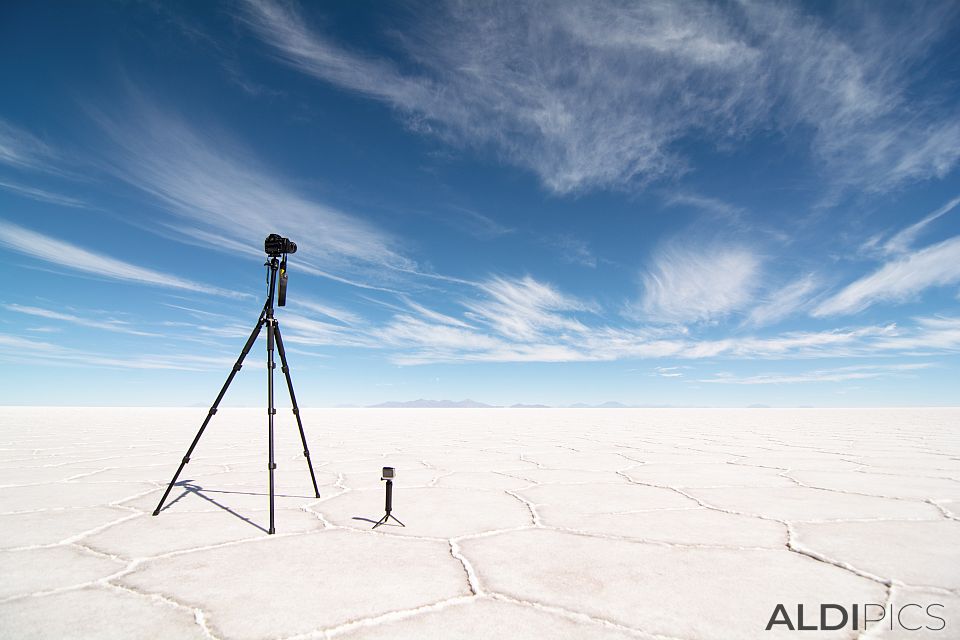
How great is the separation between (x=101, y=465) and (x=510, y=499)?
451cm

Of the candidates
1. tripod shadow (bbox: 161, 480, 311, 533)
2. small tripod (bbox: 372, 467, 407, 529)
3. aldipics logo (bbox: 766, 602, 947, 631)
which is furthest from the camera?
tripod shadow (bbox: 161, 480, 311, 533)

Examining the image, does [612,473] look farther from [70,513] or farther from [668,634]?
[70,513]

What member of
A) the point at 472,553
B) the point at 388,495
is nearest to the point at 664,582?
the point at 472,553

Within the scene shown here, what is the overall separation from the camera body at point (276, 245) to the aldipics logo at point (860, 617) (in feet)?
9.30

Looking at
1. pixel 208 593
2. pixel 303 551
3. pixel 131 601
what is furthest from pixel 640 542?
pixel 131 601

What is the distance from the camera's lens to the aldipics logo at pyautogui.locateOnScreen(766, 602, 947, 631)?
1.49 metres

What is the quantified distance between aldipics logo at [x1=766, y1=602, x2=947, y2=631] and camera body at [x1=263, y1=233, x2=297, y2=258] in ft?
9.30

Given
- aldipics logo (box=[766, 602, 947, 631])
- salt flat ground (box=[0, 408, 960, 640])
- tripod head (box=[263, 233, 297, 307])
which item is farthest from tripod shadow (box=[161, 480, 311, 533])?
aldipics logo (box=[766, 602, 947, 631])

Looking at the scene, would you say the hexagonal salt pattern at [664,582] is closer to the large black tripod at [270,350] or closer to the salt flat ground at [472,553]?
the salt flat ground at [472,553]

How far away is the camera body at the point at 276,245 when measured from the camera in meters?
2.66

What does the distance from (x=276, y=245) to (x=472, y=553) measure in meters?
2.02

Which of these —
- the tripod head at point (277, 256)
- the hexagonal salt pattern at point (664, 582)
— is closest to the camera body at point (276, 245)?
the tripod head at point (277, 256)

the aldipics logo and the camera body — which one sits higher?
the camera body

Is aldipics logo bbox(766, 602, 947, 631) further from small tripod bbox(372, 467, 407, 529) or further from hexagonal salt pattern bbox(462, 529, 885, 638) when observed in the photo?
small tripod bbox(372, 467, 407, 529)
